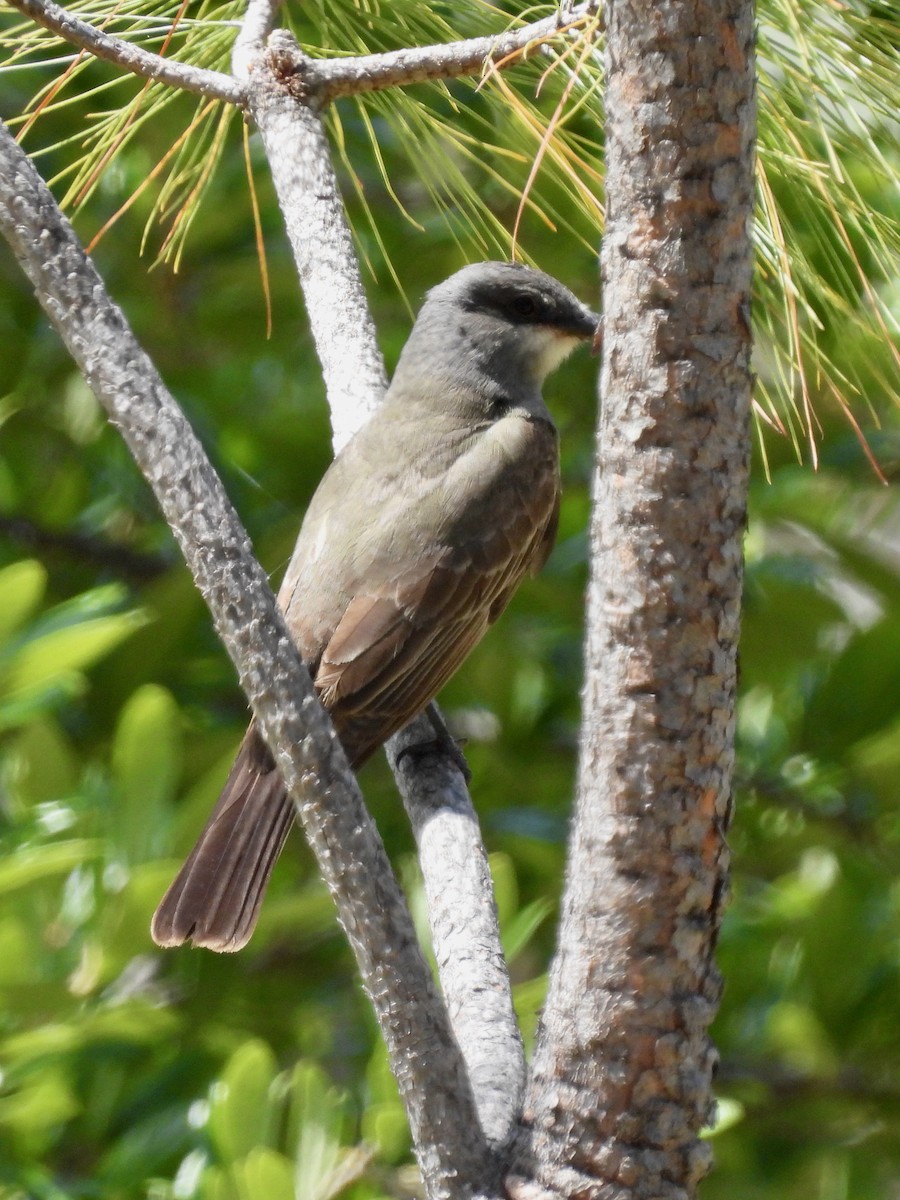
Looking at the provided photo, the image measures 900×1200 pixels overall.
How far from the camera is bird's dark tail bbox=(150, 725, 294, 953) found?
2.41 m

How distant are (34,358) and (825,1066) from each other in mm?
2528

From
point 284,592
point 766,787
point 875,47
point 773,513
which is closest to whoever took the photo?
point 875,47

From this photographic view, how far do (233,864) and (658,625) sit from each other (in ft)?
4.44

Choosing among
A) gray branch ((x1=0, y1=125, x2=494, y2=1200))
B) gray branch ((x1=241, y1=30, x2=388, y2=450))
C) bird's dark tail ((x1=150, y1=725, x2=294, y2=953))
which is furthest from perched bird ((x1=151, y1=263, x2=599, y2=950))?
gray branch ((x1=0, y1=125, x2=494, y2=1200))

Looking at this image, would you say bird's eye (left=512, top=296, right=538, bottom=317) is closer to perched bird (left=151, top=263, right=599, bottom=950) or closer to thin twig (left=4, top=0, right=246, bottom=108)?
perched bird (left=151, top=263, right=599, bottom=950)

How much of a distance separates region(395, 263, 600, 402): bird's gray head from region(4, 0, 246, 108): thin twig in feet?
2.21

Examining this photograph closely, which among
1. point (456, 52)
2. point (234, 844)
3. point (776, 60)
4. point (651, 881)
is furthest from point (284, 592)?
point (651, 881)

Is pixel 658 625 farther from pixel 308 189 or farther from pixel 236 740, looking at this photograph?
pixel 236 740

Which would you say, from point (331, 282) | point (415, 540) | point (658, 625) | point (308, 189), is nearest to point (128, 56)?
point (308, 189)

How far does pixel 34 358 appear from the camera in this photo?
3805mm

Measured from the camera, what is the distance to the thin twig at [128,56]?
90.2 inches

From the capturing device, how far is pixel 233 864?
2461 mm

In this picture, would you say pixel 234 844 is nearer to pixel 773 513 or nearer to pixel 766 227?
pixel 766 227

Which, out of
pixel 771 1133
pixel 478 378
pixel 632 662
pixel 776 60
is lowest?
pixel 771 1133
